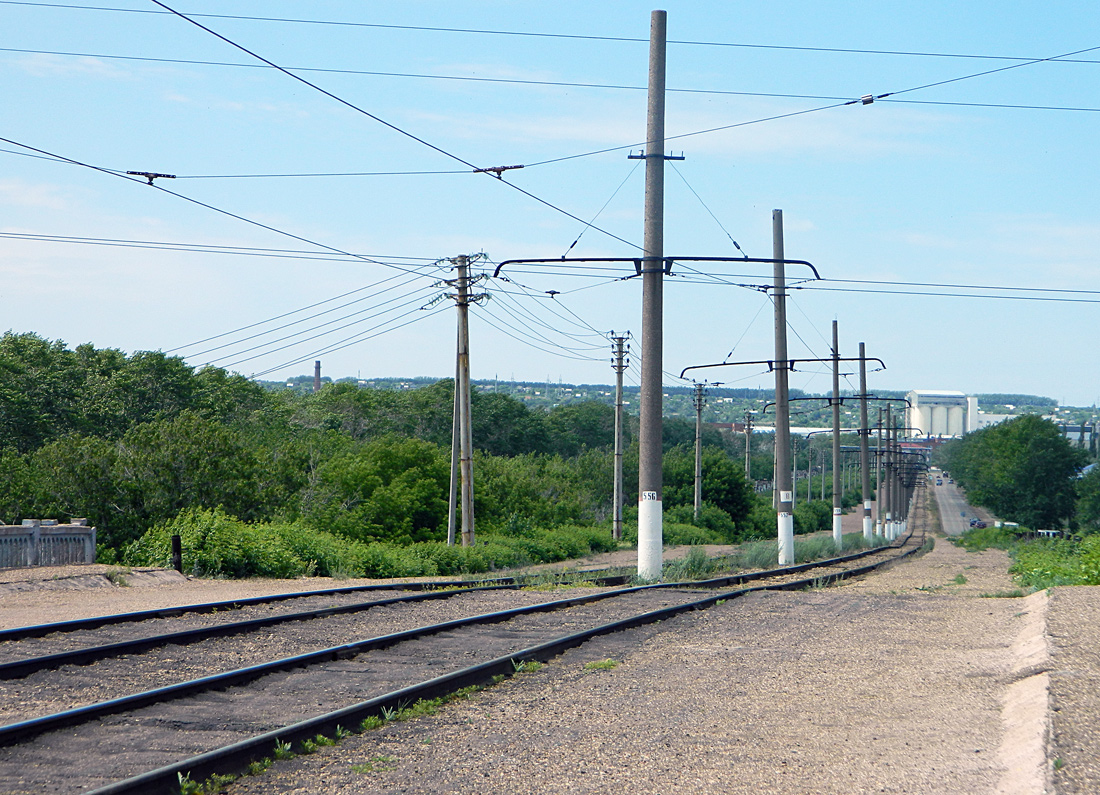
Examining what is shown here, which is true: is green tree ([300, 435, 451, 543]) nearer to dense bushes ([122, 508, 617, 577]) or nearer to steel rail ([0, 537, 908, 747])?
dense bushes ([122, 508, 617, 577])

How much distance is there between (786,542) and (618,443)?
17.8 meters

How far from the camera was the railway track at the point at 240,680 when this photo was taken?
689 cm

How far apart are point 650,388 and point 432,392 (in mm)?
95197

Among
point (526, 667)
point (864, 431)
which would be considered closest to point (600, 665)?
point (526, 667)

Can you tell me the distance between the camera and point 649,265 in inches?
907

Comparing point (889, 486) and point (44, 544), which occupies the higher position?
point (889, 486)

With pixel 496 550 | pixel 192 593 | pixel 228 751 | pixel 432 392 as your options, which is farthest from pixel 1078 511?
pixel 228 751

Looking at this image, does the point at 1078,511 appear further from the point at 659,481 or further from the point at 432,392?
the point at 659,481

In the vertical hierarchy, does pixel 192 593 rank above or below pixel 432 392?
below

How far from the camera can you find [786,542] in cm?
3362

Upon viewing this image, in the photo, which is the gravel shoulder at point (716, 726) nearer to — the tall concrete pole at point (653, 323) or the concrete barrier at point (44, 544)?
the tall concrete pole at point (653, 323)

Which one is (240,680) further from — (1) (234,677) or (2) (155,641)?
(2) (155,641)

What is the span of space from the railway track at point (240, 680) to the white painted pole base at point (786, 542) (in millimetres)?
17251

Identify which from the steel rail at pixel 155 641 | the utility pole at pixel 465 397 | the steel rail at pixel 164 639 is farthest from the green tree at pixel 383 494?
the steel rail at pixel 155 641
